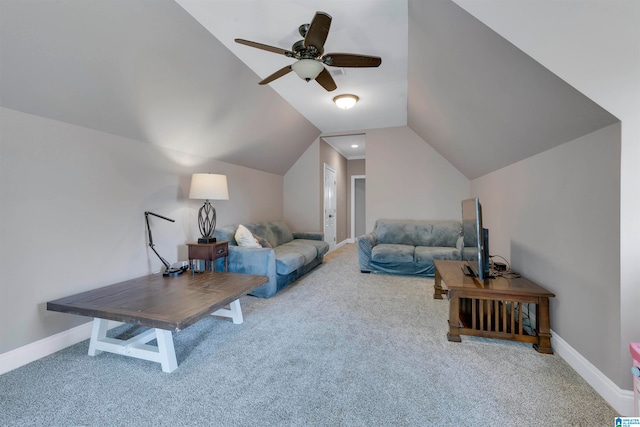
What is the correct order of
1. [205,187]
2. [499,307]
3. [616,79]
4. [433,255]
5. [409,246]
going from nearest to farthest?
[616,79]
[499,307]
[205,187]
[433,255]
[409,246]

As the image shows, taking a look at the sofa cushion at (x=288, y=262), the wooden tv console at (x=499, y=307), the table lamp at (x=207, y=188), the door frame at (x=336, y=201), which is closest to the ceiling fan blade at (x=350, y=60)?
the table lamp at (x=207, y=188)

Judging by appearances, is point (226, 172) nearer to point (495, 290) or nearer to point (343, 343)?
point (343, 343)

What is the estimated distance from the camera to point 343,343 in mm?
2098

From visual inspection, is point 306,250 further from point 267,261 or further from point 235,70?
point 235,70

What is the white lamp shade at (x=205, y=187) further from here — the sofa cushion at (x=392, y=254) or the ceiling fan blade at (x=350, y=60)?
the sofa cushion at (x=392, y=254)

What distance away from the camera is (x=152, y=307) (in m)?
1.77

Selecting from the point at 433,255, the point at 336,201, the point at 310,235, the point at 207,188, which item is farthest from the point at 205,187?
the point at 336,201

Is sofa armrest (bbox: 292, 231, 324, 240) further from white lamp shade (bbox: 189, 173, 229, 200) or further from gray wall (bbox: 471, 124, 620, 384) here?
gray wall (bbox: 471, 124, 620, 384)

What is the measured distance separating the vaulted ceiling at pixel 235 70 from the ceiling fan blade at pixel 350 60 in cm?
35

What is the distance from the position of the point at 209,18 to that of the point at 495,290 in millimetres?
3190

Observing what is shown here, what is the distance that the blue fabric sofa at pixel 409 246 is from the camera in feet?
13.0

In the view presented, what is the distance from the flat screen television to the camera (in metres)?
2.20

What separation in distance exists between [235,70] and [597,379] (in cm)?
384

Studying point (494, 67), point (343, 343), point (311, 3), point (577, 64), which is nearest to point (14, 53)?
point (311, 3)
